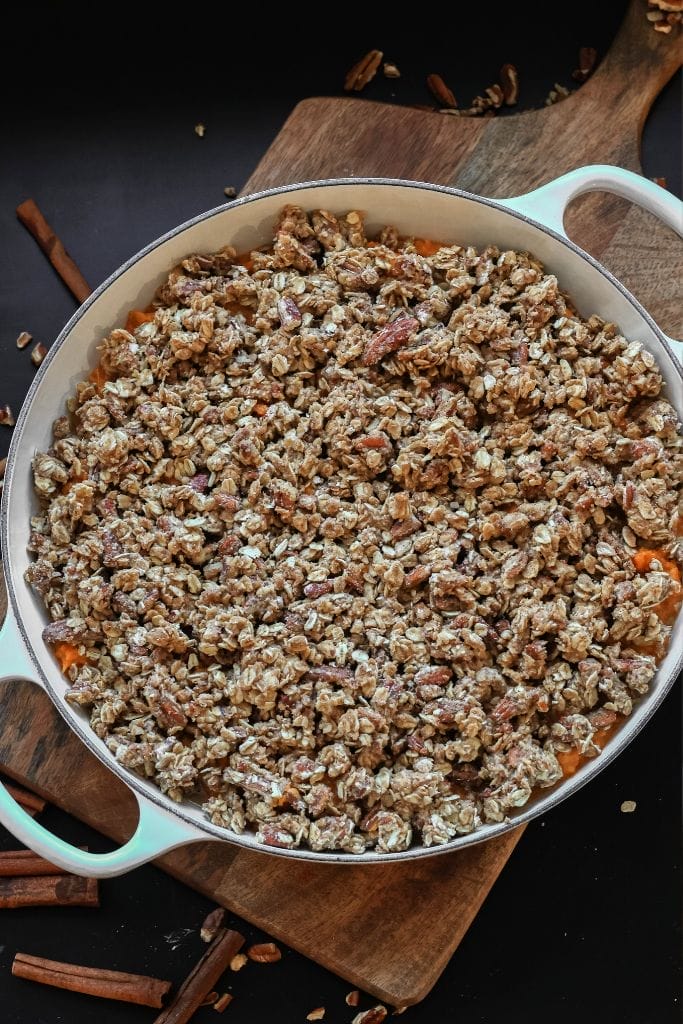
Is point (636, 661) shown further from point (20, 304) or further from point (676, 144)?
point (20, 304)

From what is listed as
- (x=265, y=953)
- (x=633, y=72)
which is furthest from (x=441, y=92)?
(x=265, y=953)

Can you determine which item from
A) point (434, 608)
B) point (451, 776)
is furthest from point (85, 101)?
point (451, 776)

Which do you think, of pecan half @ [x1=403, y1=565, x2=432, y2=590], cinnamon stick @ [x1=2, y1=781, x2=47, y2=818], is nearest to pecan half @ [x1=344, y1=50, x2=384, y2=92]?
pecan half @ [x1=403, y1=565, x2=432, y2=590]

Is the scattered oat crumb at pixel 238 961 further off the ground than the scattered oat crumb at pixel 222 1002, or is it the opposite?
the scattered oat crumb at pixel 238 961

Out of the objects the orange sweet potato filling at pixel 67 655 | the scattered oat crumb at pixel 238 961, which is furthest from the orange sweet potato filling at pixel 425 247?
the scattered oat crumb at pixel 238 961

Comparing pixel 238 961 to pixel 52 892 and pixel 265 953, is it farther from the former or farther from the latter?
pixel 52 892

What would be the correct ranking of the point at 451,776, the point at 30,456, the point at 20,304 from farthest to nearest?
1. the point at 20,304
2. the point at 30,456
3. the point at 451,776

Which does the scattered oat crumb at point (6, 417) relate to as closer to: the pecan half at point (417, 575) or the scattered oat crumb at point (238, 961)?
the pecan half at point (417, 575)
